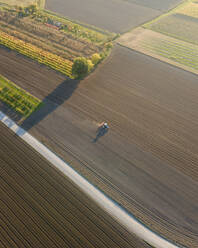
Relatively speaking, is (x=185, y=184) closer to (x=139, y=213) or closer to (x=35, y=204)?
(x=139, y=213)

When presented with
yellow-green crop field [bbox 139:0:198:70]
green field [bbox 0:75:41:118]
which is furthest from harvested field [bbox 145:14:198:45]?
green field [bbox 0:75:41:118]

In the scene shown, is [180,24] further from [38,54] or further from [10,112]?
[10,112]

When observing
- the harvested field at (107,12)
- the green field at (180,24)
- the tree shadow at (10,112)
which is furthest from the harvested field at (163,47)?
the tree shadow at (10,112)

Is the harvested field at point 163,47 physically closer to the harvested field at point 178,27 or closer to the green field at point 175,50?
the green field at point 175,50

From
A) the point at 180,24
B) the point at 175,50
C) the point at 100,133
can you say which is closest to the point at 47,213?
the point at 100,133

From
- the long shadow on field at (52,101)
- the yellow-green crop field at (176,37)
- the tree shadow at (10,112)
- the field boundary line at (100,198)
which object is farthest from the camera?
the yellow-green crop field at (176,37)

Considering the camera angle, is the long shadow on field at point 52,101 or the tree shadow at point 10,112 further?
the tree shadow at point 10,112

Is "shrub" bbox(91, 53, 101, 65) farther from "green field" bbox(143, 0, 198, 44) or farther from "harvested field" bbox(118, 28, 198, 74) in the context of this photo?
"green field" bbox(143, 0, 198, 44)
